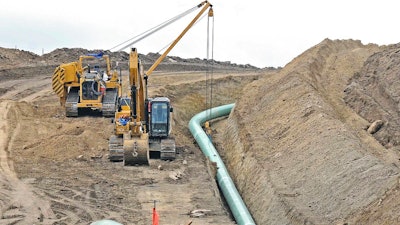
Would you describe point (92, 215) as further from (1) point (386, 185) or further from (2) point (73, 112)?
(2) point (73, 112)

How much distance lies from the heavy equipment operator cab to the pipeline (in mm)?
2861

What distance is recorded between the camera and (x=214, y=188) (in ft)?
97.9

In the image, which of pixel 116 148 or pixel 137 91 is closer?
pixel 137 91

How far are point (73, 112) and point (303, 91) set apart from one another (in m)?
12.4

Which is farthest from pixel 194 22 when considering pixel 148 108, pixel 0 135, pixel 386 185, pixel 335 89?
pixel 386 185

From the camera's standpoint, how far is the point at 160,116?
109ft

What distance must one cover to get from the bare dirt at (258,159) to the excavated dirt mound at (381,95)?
78mm

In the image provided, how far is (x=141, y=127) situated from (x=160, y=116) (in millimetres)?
1992

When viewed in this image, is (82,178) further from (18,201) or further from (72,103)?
(72,103)

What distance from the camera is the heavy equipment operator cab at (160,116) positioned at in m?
32.8

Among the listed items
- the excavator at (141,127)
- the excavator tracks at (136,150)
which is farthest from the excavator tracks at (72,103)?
the excavator tracks at (136,150)

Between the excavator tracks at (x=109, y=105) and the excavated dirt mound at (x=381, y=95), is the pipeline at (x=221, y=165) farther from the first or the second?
the excavated dirt mound at (x=381, y=95)

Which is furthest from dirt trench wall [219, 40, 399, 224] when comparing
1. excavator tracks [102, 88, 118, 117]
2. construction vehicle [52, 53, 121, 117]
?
construction vehicle [52, 53, 121, 117]

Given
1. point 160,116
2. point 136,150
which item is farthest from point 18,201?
point 160,116
